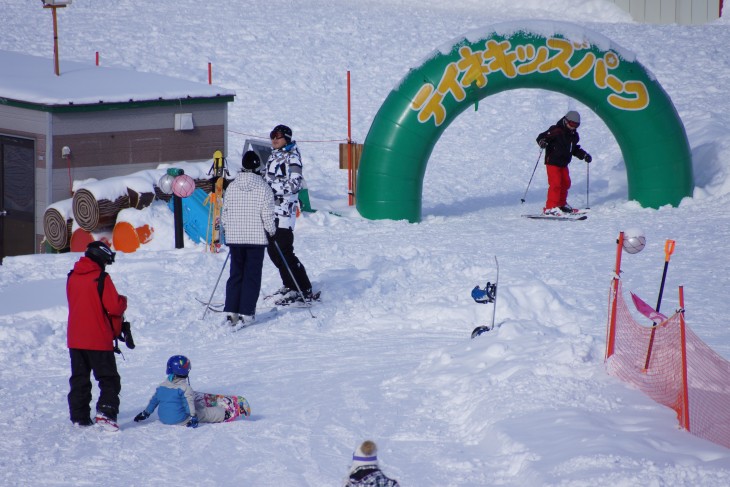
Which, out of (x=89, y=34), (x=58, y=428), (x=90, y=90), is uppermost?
(x=89, y=34)

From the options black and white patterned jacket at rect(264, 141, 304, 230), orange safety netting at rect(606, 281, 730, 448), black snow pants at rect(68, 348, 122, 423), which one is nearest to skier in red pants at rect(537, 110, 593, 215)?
black and white patterned jacket at rect(264, 141, 304, 230)

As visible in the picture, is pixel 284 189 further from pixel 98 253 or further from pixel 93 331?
pixel 93 331

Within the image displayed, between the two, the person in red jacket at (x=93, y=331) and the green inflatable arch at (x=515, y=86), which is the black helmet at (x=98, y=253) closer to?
the person in red jacket at (x=93, y=331)

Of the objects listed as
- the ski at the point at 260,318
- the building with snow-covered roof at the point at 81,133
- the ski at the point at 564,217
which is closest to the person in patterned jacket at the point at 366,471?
the ski at the point at 260,318

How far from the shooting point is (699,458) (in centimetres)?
598

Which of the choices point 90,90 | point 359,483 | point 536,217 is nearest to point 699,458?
point 359,483

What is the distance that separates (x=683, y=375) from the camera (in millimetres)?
6496

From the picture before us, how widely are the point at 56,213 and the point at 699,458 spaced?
8865 millimetres

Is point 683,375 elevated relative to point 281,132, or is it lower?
lower

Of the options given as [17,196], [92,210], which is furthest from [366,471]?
[17,196]

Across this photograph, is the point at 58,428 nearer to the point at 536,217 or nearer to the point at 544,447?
the point at 544,447

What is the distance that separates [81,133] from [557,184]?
242 inches

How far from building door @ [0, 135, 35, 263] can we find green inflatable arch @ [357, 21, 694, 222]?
167 inches

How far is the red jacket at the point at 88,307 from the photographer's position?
22.5 ft
